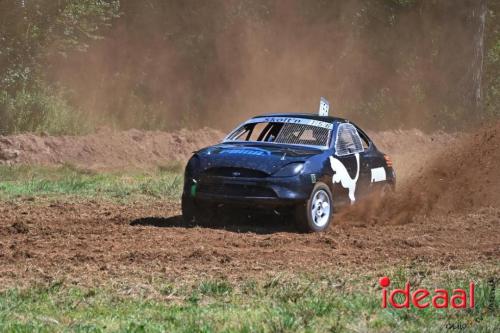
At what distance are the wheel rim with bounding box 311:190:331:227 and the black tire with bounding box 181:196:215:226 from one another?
148 cm

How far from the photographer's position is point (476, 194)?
15109 mm

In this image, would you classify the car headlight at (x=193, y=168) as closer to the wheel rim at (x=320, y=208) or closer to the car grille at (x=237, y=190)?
the car grille at (x=237, y=190)

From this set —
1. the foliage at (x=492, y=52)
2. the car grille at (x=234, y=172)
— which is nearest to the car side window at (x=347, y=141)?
the car grille at (x=234, y=172)

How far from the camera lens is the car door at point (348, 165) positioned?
A: 12562mm

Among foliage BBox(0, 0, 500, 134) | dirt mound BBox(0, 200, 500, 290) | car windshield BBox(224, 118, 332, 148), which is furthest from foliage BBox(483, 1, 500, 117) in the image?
car windshield BBox(224, 118, 332, 148)

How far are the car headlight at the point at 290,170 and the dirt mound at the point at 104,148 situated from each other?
11907 millimetres

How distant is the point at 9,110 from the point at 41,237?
13.5 m

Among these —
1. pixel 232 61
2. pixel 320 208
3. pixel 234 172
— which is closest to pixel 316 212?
pixel 320 208

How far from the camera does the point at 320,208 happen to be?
12.1 m

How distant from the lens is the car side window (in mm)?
12961

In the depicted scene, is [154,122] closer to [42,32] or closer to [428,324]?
[42,32]

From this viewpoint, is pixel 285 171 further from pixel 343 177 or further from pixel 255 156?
pixel 343 177

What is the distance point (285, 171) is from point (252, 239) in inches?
44.5

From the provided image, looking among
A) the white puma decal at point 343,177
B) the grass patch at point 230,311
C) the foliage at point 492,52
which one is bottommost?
the grass patch at point 230,311
